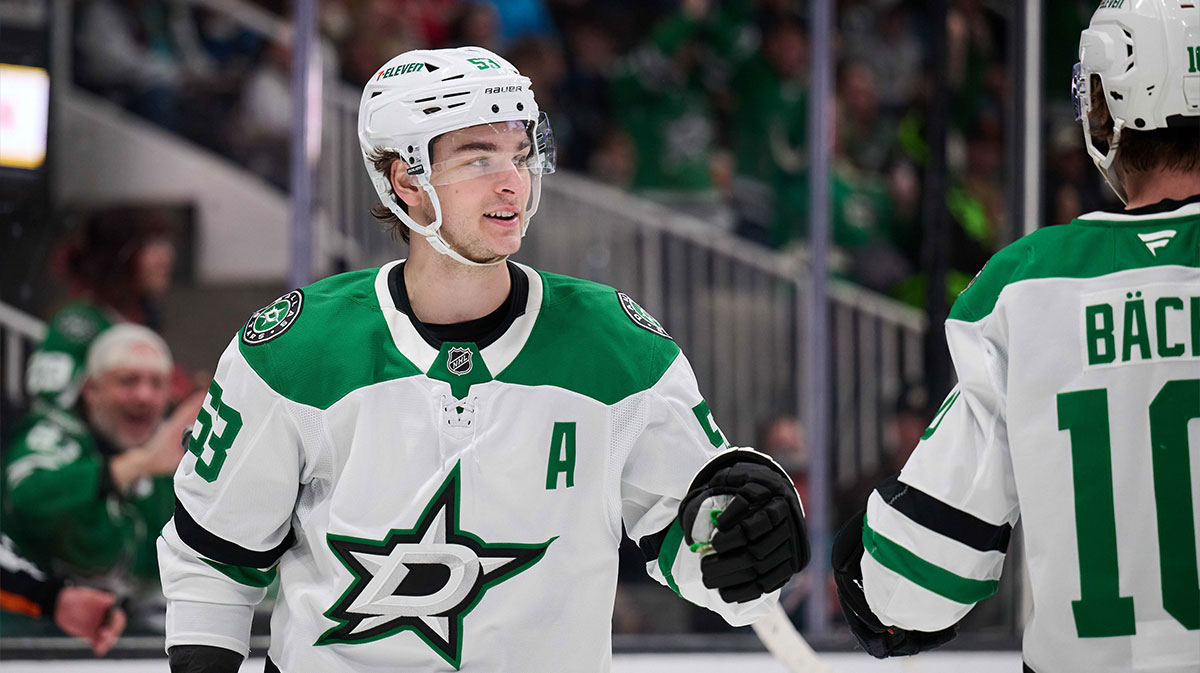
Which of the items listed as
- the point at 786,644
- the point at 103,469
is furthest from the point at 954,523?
the point at 103,469

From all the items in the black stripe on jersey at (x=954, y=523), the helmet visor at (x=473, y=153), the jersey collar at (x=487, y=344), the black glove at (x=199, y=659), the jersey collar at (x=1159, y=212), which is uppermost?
the helmet visor at (x=473, y=153)

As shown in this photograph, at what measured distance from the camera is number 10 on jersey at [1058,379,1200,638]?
5.32 feet

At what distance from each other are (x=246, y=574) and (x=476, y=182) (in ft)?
2.09

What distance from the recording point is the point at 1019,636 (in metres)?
3.11

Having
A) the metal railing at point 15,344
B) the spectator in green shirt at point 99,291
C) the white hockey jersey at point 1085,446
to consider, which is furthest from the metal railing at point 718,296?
the white hockey jersey at point 1085,446

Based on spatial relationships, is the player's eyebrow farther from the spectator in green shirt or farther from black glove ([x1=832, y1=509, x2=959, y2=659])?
the spectator in green shirt

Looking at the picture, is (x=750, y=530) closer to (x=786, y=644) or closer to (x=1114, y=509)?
(x=1114, y=509)

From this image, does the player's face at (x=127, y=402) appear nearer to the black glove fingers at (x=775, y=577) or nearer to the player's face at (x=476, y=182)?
the player's face at (x=476, y=182)

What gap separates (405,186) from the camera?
2.06 metres

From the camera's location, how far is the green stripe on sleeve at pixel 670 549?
76.7 inches

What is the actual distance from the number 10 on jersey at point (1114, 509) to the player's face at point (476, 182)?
79 cm

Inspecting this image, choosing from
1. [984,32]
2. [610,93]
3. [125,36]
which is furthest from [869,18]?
[125,36]

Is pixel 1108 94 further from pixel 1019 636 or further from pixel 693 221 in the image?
pixel 693 221

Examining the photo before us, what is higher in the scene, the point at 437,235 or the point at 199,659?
the point at 437,235
